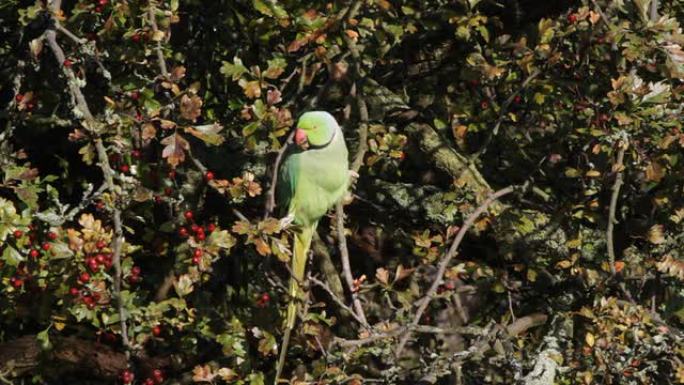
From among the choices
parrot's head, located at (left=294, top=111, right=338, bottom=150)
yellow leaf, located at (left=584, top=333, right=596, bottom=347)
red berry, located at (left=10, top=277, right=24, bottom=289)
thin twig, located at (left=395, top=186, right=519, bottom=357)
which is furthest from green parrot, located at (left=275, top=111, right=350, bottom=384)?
yellow leaf, located at (left=584, top=333, right=596, bottom=347)

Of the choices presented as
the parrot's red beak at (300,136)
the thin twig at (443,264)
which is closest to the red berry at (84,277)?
the parrot's red beak at (300,136)

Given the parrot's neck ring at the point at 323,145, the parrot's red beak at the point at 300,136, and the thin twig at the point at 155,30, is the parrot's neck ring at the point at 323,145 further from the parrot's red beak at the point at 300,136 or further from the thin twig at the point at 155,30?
the thin twig at the point at 155,30

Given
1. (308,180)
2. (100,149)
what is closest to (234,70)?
(308,180)

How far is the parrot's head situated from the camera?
288 centimetres

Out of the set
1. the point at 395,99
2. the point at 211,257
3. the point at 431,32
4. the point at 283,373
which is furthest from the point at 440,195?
the point at 211,257

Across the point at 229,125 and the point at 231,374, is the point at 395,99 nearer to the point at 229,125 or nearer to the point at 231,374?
the point at 229,125

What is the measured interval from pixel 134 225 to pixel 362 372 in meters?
1.04

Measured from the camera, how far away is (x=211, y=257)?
110 inches

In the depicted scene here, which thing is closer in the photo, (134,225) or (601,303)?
(601,303)

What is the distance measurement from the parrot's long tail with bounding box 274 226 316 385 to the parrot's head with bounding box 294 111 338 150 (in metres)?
0.28

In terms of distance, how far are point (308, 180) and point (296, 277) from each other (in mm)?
311

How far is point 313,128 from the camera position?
2887 millimetres

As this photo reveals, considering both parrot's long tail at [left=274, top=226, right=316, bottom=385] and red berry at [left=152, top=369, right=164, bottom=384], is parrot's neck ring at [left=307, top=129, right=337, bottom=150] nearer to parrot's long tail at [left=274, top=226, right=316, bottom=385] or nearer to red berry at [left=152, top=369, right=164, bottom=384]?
parrot's long tail at [left=274, top=226, right=316, bottom=385]

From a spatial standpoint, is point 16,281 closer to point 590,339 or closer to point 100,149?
point 100,149
